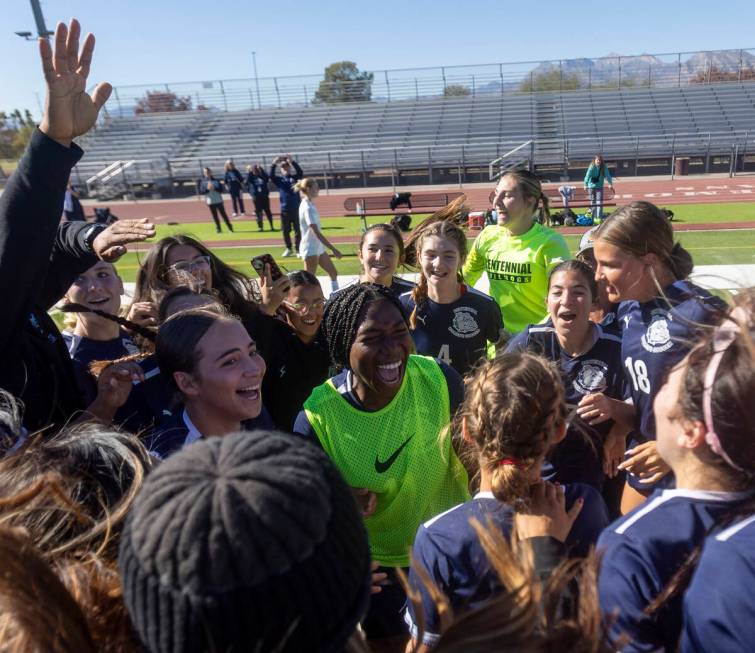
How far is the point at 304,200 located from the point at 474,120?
97.9 ft

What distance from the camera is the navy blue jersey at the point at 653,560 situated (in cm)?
140

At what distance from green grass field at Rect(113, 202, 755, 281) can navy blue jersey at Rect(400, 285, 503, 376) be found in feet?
18.5

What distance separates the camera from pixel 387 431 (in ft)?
7.86

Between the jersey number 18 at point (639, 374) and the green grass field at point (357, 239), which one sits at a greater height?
the jersey number 18 at point (639, 374)

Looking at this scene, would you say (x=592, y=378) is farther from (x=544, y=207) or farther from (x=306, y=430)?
(x=544, y=207)

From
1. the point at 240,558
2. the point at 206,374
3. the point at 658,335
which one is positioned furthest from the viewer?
the point at 658,335

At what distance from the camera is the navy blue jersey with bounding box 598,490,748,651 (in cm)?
140

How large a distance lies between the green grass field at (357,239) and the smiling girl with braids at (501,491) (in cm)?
733

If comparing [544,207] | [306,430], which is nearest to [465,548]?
[306,430]

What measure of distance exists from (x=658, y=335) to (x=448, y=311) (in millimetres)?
1519

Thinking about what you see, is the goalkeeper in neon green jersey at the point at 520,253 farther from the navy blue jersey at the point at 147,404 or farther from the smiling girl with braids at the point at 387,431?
the navy blue jersey at the point at 147,404

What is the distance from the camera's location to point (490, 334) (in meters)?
4.02

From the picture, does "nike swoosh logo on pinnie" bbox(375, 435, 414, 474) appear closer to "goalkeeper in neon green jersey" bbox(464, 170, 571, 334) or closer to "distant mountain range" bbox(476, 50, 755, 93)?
"goalkeeper in neon green jersey" bbox(464, 170, 571, 334)

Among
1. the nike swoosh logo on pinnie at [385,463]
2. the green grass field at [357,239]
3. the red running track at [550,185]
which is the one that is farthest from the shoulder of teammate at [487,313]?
the red running track at [550,185]
